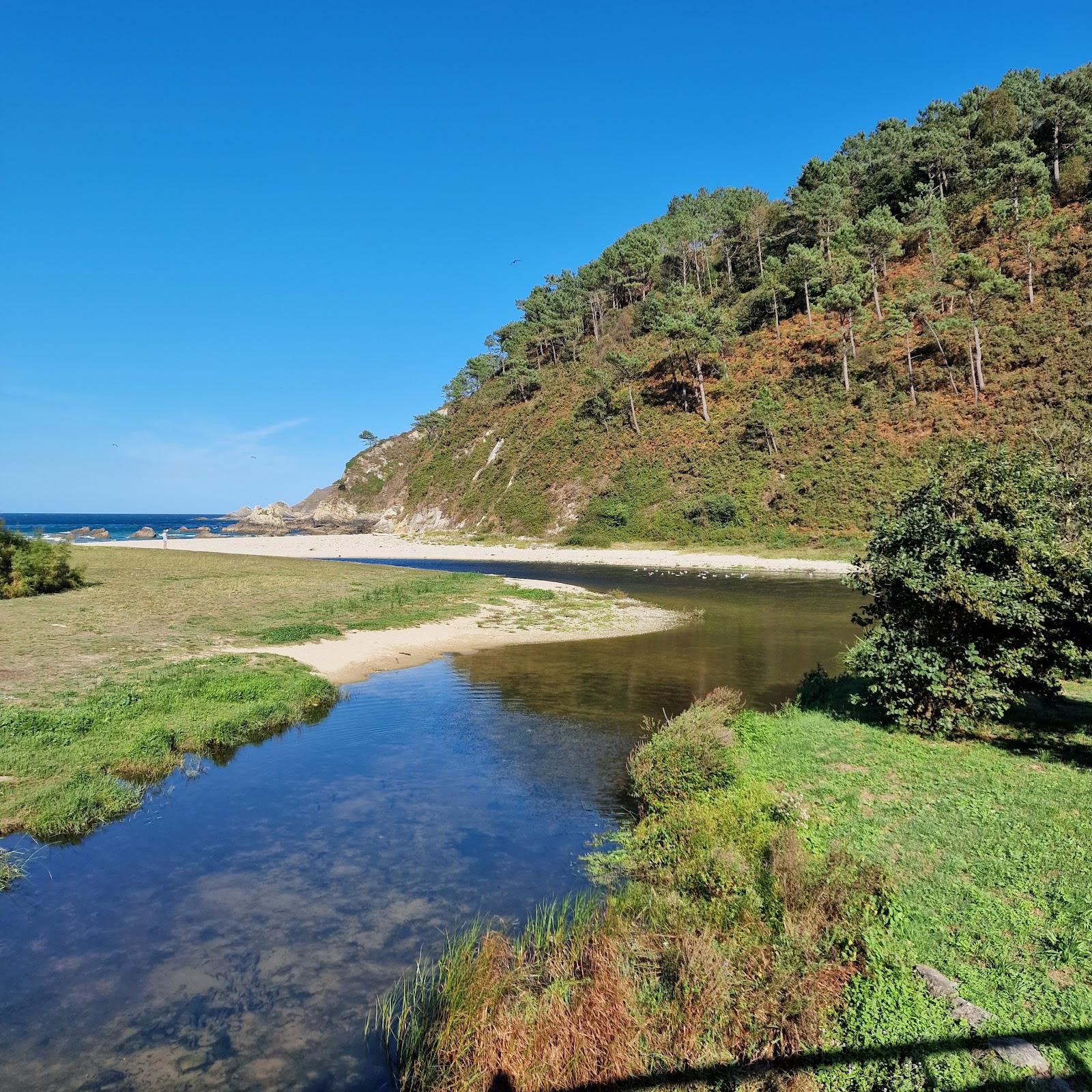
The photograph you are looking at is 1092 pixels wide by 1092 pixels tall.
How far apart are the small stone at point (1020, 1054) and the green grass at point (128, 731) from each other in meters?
14.7

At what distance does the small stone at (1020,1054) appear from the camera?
5.45m

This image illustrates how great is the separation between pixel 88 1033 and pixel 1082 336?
86.8 meters

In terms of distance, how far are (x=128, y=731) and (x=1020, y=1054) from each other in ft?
60.3

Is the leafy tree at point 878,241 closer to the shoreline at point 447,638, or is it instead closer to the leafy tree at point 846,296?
the leafy tree at point 846,296

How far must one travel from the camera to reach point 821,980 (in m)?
6.86

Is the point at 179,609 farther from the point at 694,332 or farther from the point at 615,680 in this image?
the point at 694,332

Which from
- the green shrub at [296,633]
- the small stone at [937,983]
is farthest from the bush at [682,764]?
the green shrub at [296,633]

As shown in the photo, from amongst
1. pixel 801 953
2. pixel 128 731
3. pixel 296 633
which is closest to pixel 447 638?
pixel 296 633

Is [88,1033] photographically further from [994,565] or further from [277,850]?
[994,565]

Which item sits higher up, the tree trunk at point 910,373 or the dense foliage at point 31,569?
the tree trunk at point 910,373

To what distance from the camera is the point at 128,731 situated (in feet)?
54.1

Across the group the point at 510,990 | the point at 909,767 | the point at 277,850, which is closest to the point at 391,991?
the point at 510,990

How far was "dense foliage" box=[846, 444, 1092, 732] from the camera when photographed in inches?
529

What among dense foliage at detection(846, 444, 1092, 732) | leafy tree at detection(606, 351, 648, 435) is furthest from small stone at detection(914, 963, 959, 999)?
leafy tree at detection(606, 351, 648, 435)
